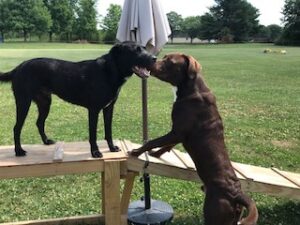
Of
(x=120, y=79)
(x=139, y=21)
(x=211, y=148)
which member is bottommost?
(x=211, y=148)

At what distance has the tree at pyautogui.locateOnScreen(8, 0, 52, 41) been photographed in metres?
88.2

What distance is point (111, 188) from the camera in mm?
4547

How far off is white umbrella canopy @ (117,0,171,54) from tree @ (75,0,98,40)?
287ft

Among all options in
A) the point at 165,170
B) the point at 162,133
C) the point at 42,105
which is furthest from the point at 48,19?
the point at 165,170

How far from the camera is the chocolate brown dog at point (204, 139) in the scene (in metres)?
3.66

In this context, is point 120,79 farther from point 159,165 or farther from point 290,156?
point 290,156

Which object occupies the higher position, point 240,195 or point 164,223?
point 240,195

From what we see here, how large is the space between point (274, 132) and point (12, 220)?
6.00m

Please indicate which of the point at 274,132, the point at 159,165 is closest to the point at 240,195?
the point at 159,165

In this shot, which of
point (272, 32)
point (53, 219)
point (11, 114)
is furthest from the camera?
point (272, 32)

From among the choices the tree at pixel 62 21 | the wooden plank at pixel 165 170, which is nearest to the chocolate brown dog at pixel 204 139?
the wooden plank at pixel 165 170

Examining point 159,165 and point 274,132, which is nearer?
point 159,165

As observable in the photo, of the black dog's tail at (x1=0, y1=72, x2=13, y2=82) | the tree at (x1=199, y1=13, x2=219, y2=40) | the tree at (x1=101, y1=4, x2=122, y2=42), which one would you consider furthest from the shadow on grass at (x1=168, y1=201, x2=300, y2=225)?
the tree at (x1=101, y1=4, x2=122, y2=42)

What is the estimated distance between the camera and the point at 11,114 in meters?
11.5
